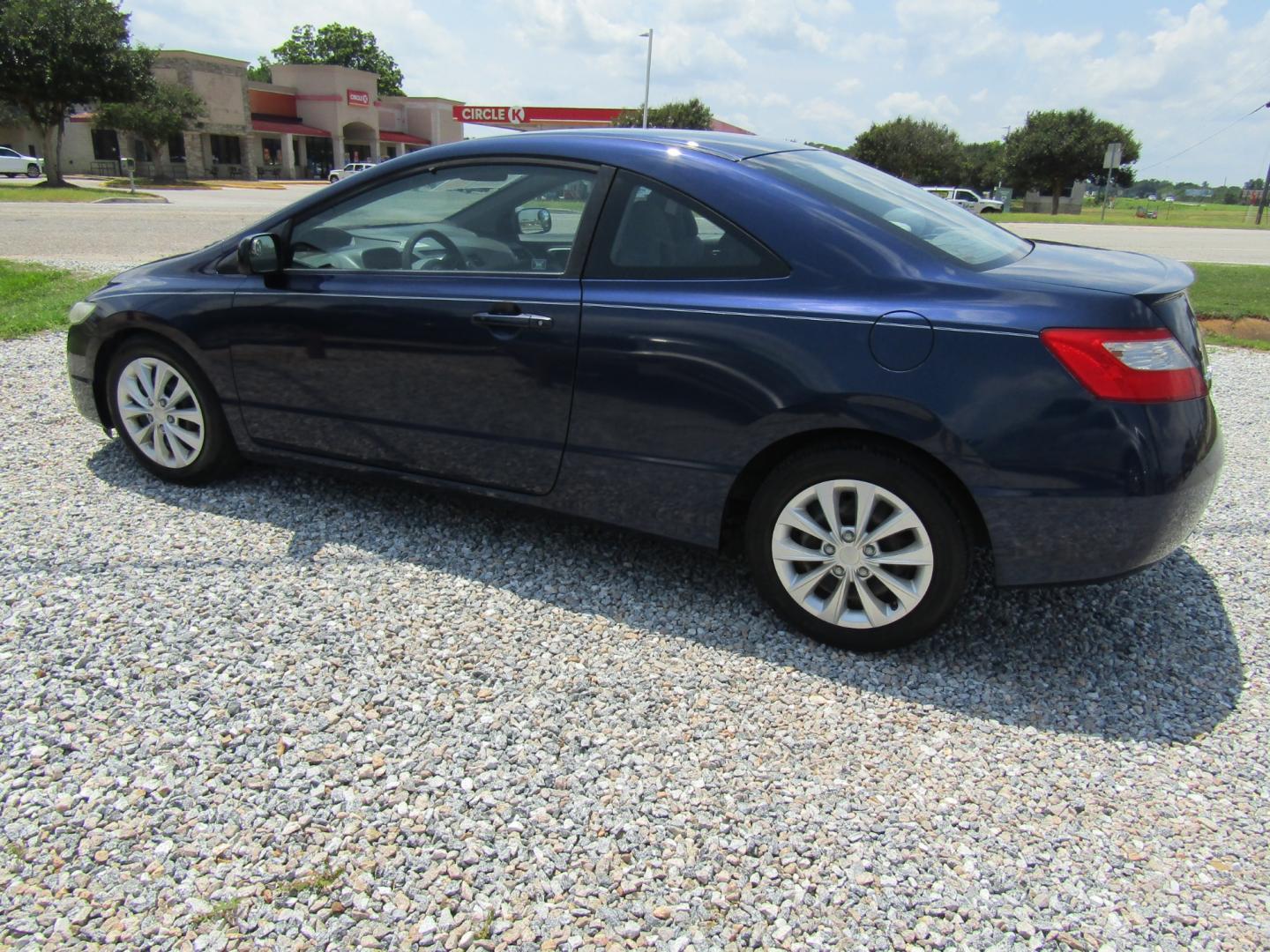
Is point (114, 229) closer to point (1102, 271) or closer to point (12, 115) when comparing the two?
point (1102, 271)

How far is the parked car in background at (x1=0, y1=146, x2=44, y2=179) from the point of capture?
3991 centimetres

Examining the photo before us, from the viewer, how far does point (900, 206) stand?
323cm

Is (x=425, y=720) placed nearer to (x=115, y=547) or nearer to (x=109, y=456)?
(x=115, y=547)

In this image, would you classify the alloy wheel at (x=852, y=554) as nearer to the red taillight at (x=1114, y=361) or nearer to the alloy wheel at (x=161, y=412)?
the red taillight at (x=1114, y=361)

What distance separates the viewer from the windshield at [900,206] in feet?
9.81

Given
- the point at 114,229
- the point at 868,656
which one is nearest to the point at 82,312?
the point at 868,656

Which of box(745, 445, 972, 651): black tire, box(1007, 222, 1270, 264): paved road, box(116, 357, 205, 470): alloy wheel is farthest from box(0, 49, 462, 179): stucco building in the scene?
box(745, 445, 972, 651): black tire

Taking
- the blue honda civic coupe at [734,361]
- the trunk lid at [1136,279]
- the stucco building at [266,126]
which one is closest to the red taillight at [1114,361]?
the blue honda civic coupe at [734,361]

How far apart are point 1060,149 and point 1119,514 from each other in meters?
66.0

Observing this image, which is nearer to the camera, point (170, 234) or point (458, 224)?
point (458, 224)

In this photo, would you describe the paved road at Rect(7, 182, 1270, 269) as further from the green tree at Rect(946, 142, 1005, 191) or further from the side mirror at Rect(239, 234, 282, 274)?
the green tree at Rect(946, 142, 1005, 191)

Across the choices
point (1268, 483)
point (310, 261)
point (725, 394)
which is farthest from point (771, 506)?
point (1268, 483)

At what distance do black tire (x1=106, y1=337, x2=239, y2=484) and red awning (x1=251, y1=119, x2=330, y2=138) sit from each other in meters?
60.1

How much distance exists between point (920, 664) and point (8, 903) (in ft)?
8.44
